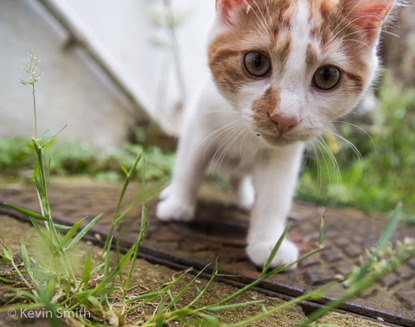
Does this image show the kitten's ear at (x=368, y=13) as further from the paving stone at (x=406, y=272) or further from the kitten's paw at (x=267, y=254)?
the paving stone at (x=406, y=272)

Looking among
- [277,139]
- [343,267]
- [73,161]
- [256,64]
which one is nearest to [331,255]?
[343,267]

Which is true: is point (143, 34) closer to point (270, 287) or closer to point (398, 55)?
point (270, 287)

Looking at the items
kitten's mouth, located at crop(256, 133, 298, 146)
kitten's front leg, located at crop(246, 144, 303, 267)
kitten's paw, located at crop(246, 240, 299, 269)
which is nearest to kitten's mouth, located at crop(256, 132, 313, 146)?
kitten's mouth, located at crop(256, 133, 298, 146)

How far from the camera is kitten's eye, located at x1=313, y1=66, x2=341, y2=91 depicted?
1.03 m

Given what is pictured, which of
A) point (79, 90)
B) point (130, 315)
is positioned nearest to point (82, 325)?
point (130, 315)

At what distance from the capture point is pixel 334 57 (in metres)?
1.02

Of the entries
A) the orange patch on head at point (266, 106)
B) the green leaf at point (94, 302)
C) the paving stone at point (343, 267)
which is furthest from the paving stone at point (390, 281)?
the green leaf at point (94, 302)

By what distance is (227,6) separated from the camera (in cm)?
115

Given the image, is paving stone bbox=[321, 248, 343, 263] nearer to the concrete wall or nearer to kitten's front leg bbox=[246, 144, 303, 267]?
kitten's front leg bbox=[246, 144, 303, 267]

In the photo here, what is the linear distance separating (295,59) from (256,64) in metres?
0.14

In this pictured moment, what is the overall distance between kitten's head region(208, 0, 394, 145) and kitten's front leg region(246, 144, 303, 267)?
9.8 inches

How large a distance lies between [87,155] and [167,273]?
1.75 meters

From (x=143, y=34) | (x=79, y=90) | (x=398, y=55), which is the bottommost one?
(x=79, y=90)

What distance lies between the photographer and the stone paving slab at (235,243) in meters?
1.01
